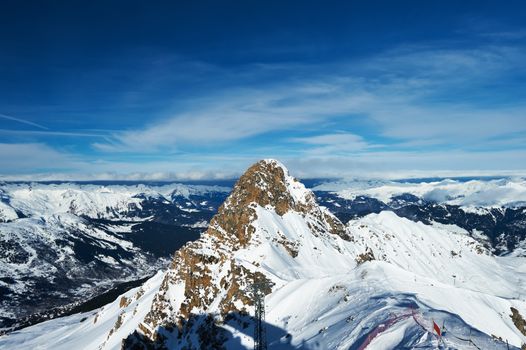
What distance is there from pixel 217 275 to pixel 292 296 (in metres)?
32.8

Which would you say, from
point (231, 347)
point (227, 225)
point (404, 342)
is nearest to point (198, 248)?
point (227, 225)

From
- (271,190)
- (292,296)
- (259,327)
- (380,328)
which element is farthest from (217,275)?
(380,328)

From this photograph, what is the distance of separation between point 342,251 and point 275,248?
45.6 m

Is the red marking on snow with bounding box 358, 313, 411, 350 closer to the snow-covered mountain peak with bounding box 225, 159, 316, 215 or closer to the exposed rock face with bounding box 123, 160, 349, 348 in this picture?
the exposed rock face with bounding box 123, 160, 349, 348

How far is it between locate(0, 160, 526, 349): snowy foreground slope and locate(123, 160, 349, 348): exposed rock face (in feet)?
1.15

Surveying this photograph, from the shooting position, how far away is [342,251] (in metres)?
170

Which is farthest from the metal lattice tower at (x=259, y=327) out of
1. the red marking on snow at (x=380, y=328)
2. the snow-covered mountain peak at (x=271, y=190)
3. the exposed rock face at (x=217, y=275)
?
the snow-covered mountain peak at (x=271, y=190)

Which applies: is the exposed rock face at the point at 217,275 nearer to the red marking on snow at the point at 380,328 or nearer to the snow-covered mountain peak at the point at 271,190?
the snow-covered mountain peak at the point at 271,190

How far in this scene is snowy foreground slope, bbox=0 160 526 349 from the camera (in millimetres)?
50875

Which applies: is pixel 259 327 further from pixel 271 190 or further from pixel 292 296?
pixel 271 190

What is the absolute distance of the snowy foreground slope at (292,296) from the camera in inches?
2003

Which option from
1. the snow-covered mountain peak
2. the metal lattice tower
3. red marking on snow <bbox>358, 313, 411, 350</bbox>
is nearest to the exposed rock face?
the snow-covered mountain peak

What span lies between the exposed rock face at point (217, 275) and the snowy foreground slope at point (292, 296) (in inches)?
13.8

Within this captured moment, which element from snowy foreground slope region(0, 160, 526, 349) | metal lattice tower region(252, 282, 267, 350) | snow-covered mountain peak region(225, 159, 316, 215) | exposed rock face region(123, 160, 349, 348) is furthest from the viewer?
snow-covered mountain peak region(225, 159, 316, 215)
